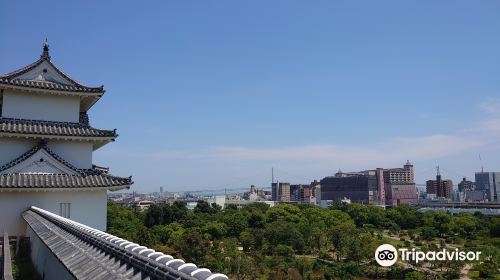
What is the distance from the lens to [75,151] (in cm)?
1229

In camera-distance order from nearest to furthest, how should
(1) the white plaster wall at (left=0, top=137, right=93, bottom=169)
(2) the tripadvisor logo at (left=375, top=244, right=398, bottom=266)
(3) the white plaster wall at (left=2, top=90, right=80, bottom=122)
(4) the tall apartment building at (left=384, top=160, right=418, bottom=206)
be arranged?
(1) the white plaster wall at (left=0, top=137, right=93, bottom=169)
(3) the white plaster wall at (left=2, top=90, right=80, bottom=122)
(2) the tripadvisor logo at (left=375, top=244, right=398, bottom=266)
(4) the tall apartment building at (left=384, top=160, right=418, bottom=206)

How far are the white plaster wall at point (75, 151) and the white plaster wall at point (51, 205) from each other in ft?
3.71

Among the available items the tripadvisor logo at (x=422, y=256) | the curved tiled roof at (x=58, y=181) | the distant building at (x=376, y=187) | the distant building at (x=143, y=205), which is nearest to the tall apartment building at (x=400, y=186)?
the distant building at (x=376, y=187)

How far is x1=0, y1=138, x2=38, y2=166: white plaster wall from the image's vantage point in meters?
11.4

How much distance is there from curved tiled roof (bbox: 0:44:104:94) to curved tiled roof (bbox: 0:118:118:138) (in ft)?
3.53

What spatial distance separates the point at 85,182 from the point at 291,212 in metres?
52.9

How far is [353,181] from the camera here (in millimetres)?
129500

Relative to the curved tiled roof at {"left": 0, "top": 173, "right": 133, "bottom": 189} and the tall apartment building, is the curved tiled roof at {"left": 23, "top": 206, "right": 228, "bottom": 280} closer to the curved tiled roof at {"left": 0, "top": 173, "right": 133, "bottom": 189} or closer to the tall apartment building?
the curved tiled roof at {"left": 0, "top": 173, "right": 133, "bottom": 189}

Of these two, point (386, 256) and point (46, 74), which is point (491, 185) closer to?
point (386, 256)

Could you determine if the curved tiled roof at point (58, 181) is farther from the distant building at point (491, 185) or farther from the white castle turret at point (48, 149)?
the distant building at point (491, 185)

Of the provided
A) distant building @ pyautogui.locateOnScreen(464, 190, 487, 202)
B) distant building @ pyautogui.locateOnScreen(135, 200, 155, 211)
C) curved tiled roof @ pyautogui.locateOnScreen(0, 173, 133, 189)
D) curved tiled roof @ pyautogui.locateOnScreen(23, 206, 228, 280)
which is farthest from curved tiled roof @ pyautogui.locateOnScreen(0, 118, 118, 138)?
distant building @ pyautogui.locateOnScreen(464, 190, 487, 202)

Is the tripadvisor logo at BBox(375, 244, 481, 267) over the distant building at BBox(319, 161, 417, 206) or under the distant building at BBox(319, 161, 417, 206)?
under

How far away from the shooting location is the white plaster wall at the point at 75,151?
12.0m

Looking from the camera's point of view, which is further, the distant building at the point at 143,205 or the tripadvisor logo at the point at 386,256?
the distant building at the point at 143,205
